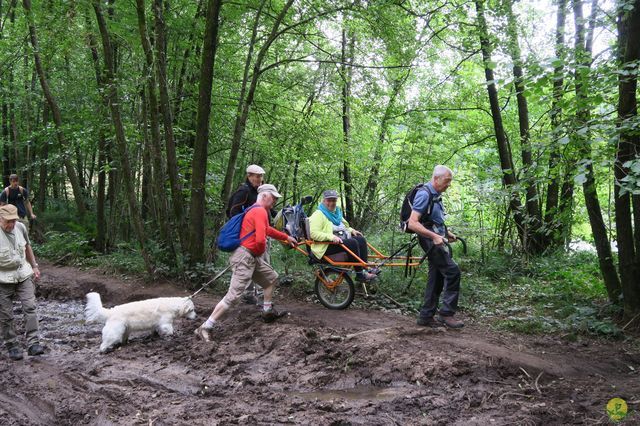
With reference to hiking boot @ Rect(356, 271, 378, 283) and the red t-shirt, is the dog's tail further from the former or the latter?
hiking boot @ Rect(356, 271, 378, 283)

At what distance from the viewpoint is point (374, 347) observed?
5832 millimetres

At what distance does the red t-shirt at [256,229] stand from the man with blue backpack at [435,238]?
6.10 feet

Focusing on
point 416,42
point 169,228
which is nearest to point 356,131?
point 416,42

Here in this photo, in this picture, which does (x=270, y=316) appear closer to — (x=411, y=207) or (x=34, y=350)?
(x=411, y=207)

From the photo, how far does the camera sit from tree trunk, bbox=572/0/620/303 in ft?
17.9

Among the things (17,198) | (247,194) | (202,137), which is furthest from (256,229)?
(17,198)

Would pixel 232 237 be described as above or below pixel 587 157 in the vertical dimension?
below

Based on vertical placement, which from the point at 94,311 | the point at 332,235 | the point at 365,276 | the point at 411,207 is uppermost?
the point at 411,207

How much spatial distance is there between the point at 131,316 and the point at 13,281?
4.88 ft

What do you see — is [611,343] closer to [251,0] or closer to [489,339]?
[489,339]

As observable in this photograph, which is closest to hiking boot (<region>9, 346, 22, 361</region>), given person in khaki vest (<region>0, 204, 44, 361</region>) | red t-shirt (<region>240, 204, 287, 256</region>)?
person in khaki vest (<region>0, 204, 44, 361</region>)

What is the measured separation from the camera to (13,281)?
20.4ft

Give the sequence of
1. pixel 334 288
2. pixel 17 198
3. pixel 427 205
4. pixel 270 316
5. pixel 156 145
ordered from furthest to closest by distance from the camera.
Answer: pixel 17 198 < pixel 156 145 < pixel 334 288 < pixel 270 316 < pixel 427 205

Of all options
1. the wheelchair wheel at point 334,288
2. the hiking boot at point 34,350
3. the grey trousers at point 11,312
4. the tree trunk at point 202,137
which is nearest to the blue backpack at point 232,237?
the wheelchair wheel at point 334,288
